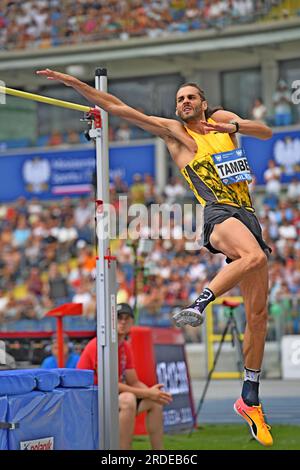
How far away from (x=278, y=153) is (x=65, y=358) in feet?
37.4

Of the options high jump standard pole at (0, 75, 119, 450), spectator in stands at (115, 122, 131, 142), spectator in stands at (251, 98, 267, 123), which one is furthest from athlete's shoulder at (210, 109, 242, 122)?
spectator in stands at (115, 122, 131, 142)

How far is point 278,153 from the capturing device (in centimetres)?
2027

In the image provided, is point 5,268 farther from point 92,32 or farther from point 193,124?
point 193,124

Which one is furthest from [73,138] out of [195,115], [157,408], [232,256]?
[232,256]

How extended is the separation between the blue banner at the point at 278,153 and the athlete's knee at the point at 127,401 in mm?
12060

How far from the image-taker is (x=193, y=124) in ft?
21.2

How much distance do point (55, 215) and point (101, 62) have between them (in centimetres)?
548

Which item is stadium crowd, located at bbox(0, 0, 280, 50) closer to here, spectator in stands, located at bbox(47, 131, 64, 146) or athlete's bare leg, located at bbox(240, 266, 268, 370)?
spectator in stands, located at bbox(47, 131, 64, 146)

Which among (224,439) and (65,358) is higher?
(65,358)

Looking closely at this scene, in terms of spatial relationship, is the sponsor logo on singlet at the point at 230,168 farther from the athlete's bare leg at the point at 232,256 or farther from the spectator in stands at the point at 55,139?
the spectator in stands at the point at 55,139

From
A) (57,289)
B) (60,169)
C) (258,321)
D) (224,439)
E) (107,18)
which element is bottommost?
(224,439)

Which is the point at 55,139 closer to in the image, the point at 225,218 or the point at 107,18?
the point at 107,18

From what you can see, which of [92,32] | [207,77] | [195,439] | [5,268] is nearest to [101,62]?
[92,32]

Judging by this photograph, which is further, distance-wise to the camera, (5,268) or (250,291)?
(5,268)
